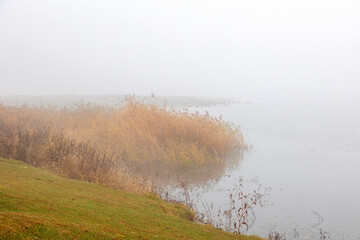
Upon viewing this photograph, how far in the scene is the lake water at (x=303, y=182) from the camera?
39.0 ft

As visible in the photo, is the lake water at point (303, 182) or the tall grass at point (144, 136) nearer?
the lake water at point (303, 182)

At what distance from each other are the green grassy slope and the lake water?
4071 millimetres

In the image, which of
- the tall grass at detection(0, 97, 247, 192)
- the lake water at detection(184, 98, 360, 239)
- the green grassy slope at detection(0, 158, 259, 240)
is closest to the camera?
the green grassy slope at detection(0, 158, 259, 240)

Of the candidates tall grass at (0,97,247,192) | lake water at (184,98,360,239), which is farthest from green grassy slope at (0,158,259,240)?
tall grass at (0,97,247,192)

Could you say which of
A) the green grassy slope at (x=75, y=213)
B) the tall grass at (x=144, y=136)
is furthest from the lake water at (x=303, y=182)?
the green grassy slope at (x=75, y=213)

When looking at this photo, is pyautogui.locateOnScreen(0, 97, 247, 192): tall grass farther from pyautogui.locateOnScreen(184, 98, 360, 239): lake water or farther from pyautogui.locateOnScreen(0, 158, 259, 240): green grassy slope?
pyautogui.locateOnScreen(0, 158, 259, 240): green grassy slope

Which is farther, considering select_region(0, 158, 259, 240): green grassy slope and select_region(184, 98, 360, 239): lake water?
select_region(184, 98, 360, 239): lake water

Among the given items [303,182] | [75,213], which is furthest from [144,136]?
[75,213]

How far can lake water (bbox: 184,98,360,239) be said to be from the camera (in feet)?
39.0

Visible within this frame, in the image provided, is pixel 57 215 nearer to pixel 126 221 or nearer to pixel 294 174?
pixel 126 221

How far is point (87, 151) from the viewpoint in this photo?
1355cm

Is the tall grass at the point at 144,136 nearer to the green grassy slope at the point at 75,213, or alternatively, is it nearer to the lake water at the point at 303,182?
the lake water at the point at 303,182

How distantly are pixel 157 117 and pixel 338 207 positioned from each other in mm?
11065

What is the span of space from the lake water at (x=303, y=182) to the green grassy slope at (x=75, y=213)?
13.4 feet
